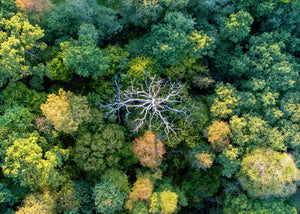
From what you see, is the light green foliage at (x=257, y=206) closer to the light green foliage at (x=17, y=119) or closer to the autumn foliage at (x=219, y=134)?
the autumn foliage at (x=219, y=134)

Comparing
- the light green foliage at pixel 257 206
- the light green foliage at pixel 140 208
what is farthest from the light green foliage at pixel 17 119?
the light green foliage at pixel 257 206

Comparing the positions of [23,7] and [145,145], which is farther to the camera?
[145,145]

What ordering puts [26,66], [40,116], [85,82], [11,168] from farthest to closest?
[85,82]
[40,116]
[26,66]
[11,168]

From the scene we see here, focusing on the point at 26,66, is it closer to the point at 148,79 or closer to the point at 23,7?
the point at 23,7

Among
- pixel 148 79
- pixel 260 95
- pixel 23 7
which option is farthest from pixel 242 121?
pixel 23 7

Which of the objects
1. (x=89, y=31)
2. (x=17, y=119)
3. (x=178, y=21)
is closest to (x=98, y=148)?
(x=17, y=119)

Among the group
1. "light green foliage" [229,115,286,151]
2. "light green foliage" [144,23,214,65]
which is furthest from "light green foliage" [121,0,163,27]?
"light green foliage" [229,115,286,151]
